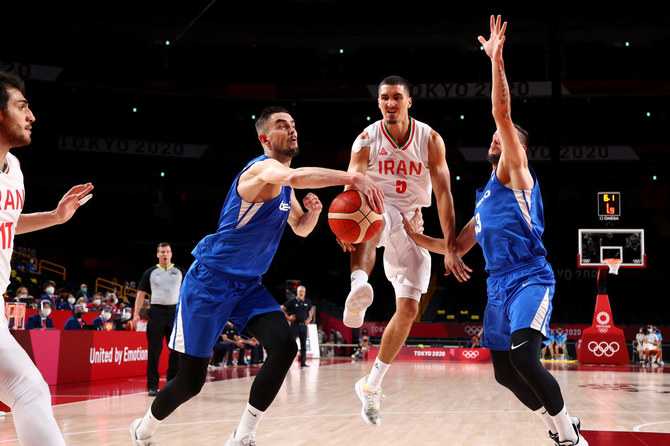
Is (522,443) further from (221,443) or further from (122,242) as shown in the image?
(122,242)

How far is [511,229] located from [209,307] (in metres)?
2.22

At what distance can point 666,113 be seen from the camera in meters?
32.0

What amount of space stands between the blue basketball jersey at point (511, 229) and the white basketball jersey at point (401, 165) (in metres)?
0.91

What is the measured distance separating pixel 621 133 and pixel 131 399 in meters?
28.1

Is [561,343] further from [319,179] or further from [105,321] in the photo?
[319,179]

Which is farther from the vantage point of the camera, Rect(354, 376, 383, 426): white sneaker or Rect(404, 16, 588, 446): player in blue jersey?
Rect(354, 376, 383, 426): white sneaker

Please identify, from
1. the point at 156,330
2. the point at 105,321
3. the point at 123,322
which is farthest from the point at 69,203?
the point at 123,322

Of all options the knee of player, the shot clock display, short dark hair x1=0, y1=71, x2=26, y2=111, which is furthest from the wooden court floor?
the shot clock display

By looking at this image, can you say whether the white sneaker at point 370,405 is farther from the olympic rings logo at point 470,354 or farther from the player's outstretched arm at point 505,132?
the olympic rings logo at point 470,354

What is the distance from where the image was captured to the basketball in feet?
16.7

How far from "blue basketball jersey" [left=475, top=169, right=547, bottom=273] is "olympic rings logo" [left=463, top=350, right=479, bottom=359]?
20.1m

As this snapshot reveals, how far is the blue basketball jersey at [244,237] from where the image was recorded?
4.80 metres

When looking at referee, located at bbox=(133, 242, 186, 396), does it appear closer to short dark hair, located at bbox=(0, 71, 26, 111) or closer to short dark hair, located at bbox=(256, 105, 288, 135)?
short dark hair, located at bbox=(256, 105, 288, 135)

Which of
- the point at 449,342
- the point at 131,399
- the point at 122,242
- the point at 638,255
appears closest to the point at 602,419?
the point at 131,399
